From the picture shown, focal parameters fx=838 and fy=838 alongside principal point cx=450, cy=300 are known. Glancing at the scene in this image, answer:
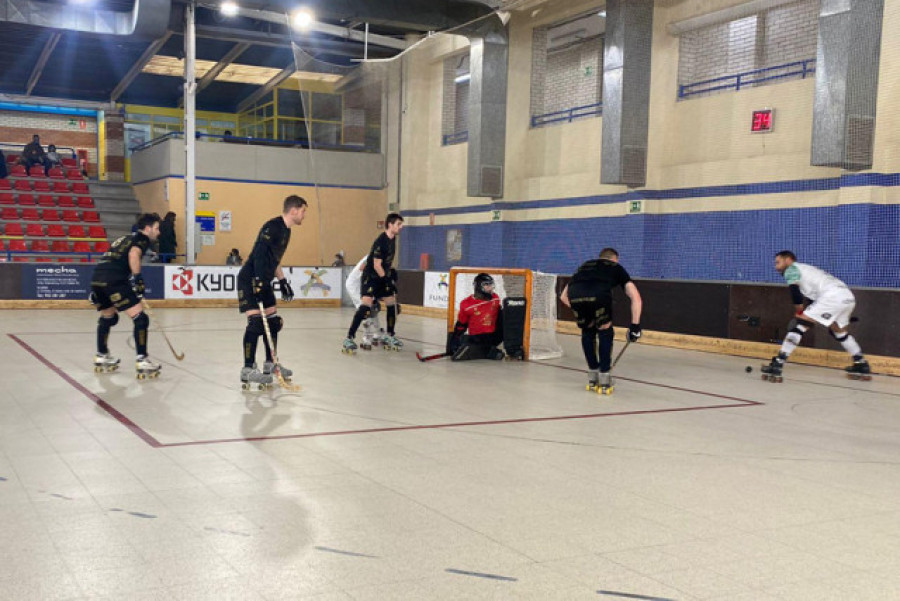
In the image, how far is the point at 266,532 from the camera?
3.95m

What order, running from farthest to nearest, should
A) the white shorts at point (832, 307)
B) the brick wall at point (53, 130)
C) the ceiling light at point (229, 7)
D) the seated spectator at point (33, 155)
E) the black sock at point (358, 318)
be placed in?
the brick wall at point (53, 130), the seated spectator at point (33, 155), the ceiling light at point (229, 7), the black sock at point (358, 318), the white shorts at point (832, 307)

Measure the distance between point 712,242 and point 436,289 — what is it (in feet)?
22.4

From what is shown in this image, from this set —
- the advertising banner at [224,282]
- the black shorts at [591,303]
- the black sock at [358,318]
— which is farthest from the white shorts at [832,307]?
the advertising banner at [224,282]

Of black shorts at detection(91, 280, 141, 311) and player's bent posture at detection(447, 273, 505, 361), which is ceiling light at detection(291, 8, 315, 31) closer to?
player's bent posture at detection(447, 273, 505, 361)

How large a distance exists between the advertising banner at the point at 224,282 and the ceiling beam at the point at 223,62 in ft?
22.8

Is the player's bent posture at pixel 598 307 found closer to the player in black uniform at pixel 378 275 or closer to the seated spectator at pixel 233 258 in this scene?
the player in black uniform at pixel 378 275

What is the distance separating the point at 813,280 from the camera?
1016cm

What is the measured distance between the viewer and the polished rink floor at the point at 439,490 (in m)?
3.45

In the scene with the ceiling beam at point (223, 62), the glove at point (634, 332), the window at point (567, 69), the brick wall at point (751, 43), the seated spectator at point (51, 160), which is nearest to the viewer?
the glove at point (634, 332)

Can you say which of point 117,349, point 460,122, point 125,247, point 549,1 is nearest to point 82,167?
point 460,122

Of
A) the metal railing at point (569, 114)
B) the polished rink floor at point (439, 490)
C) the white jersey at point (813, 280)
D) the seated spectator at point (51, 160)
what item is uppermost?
the metal railing at point (569, 114)

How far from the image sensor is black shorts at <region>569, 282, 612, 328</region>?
8578 millimetres

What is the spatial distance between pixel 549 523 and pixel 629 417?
10.8 ft

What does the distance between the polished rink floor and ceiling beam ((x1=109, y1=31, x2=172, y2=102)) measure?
1532 cm
